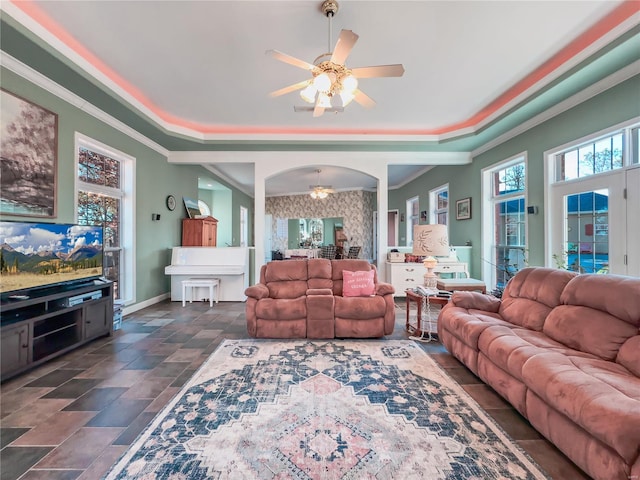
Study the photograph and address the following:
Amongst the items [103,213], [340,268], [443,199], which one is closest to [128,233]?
[103,213]

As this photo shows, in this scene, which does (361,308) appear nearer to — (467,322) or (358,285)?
(358,285)

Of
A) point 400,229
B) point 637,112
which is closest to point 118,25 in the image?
point 637,112

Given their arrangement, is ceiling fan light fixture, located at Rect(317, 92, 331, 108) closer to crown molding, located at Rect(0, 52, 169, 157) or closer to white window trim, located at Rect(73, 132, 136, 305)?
crown molding, located at Rect(0, 52, 169, 157)

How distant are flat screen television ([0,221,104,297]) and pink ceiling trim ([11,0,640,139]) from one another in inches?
71.3

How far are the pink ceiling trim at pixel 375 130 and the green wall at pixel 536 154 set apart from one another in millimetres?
672

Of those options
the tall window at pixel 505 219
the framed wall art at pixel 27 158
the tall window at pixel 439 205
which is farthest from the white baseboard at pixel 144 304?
the tall window at pixel 439 205

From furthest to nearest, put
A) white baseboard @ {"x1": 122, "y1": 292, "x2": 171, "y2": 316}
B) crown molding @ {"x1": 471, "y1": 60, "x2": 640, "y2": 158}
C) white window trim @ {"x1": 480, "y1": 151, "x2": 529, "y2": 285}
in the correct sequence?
1. white window trim @ {"x1": 480, "y1": 151, "x2": 529, "y2": 285}
2. white baseboard @ {"x1": 122, "y1": 292, "x2": 171, "y2": 316}
3. crown molding @ {"x1": 471, "y1": 60, "x2": 640, "y2": 158}

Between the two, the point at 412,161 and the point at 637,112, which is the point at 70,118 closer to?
the point at 412,161

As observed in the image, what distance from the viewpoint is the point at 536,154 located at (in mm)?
4195

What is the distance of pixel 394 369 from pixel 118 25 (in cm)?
403

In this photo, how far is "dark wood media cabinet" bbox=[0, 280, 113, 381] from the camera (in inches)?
93.6

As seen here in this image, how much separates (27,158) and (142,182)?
201 cm

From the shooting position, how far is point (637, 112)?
113 inches

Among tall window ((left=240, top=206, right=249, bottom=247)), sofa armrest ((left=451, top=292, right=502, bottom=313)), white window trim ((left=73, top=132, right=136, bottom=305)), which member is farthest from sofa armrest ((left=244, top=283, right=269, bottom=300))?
tall window ((left=240, top=206, right=249, bottom=247))
